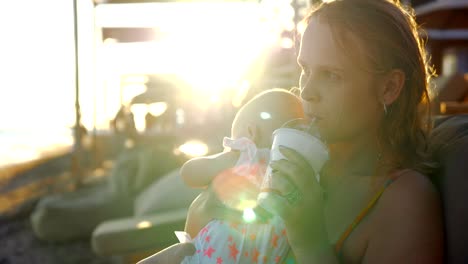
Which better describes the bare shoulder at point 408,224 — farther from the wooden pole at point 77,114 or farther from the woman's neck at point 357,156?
the wooden pole at point 77,114

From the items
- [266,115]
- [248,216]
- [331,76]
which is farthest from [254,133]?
[331,76]

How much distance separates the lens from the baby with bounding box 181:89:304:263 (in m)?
1.45

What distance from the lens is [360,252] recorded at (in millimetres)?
1320

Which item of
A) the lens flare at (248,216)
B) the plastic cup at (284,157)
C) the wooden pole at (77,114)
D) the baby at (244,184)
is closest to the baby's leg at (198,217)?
the baby at (244,184)

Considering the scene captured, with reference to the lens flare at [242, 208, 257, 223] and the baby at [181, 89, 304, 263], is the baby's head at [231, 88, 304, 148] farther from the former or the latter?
the lens flare at [242, 208, 257, 223]

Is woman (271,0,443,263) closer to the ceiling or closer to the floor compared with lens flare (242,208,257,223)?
closer to the ceiling

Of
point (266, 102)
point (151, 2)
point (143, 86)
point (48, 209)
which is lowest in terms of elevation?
point (48, 209)

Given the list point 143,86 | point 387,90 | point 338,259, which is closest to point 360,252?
point 338,259

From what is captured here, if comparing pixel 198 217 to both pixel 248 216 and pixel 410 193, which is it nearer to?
pixel 248 216

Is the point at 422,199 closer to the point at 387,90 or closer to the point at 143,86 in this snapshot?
the point at 387,90

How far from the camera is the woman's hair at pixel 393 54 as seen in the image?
4.29 ft

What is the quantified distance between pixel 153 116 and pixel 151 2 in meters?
2.32

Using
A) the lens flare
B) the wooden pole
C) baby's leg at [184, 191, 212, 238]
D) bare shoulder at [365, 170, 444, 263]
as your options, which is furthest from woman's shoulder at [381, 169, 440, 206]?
the wooden pole

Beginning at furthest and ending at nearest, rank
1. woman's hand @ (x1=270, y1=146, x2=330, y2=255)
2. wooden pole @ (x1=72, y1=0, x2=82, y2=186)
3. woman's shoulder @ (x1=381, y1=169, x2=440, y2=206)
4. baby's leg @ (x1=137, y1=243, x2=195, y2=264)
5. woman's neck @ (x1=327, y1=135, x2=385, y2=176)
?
wooden pole @ (x1=72, y1=0, x2=82, y2=186) < baby's leg @ (x1=137, y1=243, x2=195, y2=264) < woman's neck @ (x1=327, y1=135, x2=385, y2=176) < woman's shoulder @ (x1=381, y1=169, x2=440, y2=206) < woman's hand @ (x1=270, y1=146, x2=330, y2=255)
